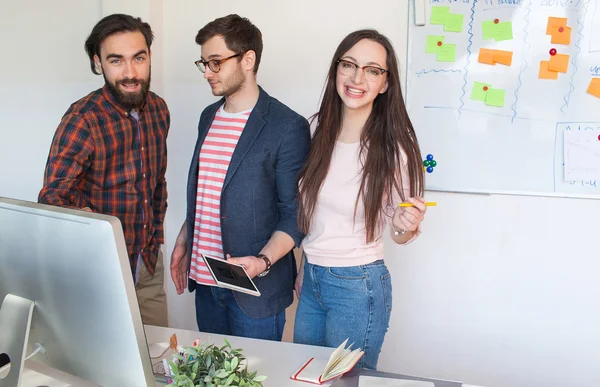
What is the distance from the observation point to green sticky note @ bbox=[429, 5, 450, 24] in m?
2.58

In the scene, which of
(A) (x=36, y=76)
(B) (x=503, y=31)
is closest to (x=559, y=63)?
(B) (x=503, y=31)

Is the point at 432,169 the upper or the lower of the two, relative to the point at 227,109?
lower

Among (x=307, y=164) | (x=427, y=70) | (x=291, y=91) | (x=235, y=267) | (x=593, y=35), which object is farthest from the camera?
(x=291, y=91)

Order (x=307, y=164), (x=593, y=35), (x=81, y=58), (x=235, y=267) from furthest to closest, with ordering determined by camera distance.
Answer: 1. (x=81, y=58)
2. (x=593, y=35)
3. (x=307, y=164)
4. (x=235, y=267)

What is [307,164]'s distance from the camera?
1.90m

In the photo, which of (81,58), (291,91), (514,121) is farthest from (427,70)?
(81,58)

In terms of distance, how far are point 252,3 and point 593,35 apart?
1.56 m

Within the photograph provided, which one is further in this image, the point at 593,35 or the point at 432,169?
the point at 432,169

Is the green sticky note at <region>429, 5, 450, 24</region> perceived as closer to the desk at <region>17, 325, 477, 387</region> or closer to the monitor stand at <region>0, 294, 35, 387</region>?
the desk at <region>17, 325, 477, 387</region>

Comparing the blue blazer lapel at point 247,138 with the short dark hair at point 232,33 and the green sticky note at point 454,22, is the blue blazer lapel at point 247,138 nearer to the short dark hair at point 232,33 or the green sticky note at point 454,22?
the short dark hair at point 232,33

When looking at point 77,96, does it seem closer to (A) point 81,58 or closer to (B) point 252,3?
(A) point 81,58

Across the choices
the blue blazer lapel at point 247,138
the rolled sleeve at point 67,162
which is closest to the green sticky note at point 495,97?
the blue blazer lapel at point 247,138

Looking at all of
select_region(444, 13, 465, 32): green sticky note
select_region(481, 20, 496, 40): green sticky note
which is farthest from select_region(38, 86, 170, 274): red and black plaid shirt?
select_region(481, 20, 496, 40): green sticky note

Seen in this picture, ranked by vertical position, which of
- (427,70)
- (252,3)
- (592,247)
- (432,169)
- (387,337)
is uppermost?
(252,3)
